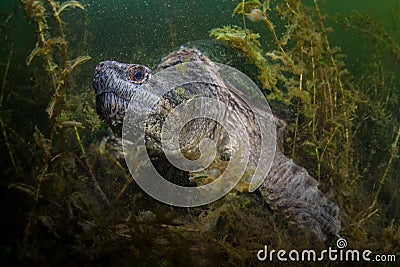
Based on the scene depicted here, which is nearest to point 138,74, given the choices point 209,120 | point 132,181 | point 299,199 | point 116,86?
point 116,86

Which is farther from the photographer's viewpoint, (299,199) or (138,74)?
(299,199)

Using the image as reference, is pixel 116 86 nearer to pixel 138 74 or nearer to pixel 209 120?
pixel 138 74

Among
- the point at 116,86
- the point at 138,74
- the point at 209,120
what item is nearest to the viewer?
the point at 116,86

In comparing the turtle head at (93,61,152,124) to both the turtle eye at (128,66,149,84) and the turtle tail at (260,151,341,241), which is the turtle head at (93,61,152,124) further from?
the turtle tail at (260,151,341,241)

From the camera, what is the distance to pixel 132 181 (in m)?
3.10

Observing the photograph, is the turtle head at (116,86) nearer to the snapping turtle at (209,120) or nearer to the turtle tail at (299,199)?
the snapping turtle at (209,120)

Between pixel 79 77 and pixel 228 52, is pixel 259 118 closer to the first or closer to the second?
pixel 228 52

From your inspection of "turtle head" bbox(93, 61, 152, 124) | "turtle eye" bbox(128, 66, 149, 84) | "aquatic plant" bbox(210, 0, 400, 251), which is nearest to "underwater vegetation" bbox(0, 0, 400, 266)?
"aquatic plant" bbox(210, 0, 400, 251)

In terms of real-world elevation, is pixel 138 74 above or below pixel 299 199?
above

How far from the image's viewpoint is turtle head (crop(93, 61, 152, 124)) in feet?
9.61

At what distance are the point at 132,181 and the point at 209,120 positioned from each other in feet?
3.52

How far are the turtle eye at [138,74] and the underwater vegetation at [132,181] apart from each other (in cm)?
46

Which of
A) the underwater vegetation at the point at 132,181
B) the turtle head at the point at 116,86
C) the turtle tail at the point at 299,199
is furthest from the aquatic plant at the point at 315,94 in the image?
the turtle head at the point at 116,86

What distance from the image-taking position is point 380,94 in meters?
4.96
